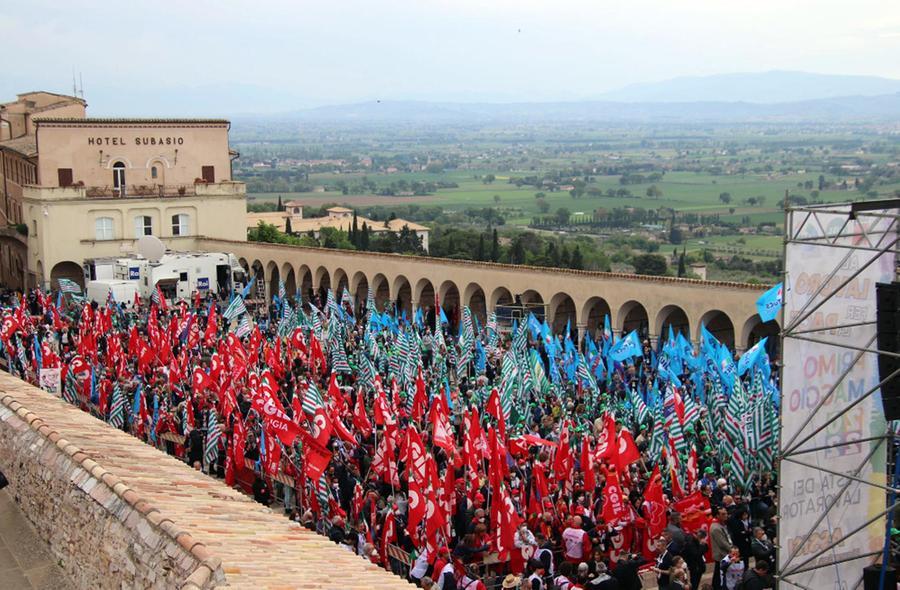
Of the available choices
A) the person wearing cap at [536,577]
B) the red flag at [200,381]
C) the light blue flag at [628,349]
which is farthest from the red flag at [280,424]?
the light blue flag at [628,349]

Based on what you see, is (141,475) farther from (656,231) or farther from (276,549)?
(656,231)

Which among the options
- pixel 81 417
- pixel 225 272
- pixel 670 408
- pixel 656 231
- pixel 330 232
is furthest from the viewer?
pixel 656 231

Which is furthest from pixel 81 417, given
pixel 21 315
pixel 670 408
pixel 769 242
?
pixel 769 242

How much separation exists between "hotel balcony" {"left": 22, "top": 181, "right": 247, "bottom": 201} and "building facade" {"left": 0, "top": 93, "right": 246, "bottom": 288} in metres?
0.04

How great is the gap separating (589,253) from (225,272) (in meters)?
60.1

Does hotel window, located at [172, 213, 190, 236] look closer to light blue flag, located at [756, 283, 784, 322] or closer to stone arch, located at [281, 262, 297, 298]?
stone arch, located at [281, 262, 297, 298]

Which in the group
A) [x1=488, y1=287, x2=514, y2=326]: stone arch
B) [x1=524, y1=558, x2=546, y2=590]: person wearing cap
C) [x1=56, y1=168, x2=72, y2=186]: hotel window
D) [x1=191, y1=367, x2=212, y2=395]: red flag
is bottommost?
[x1=488, y1=287, x2=514, y2=326]: stone arch

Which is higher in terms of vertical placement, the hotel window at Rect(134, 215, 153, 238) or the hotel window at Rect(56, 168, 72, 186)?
the hotel window at Rect(56, 168, 72, 186)

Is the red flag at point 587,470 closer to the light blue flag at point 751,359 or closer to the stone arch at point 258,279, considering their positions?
the light blue flag at point 751,359

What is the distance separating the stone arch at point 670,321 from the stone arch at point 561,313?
3111 mm

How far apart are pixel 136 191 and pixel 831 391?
1640 inches

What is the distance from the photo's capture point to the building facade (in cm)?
4825

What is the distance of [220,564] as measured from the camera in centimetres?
933

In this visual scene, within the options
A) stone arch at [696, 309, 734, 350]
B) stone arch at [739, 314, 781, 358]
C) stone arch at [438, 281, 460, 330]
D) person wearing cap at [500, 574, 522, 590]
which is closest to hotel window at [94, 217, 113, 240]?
stone arch at [438, 281, 460, 330]
